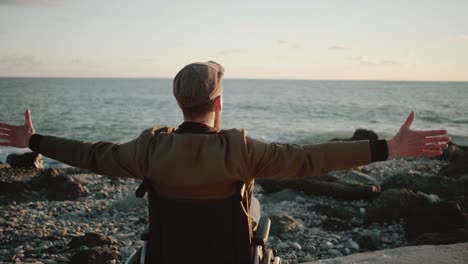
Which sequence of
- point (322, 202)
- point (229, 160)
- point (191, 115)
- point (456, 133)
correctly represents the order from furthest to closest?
point (456, 133) → point (322, 202) → point (191, 115) → point (229, 160)

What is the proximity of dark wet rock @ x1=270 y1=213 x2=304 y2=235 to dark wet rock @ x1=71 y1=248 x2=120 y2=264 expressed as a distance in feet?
8.21

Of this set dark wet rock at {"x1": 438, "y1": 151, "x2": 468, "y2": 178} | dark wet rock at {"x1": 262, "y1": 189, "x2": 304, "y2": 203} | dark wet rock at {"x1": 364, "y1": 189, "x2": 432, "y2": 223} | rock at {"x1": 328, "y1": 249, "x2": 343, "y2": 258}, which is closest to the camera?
rock at {"x1": 328, "y1": 249, "x2": 343, "y2": 258}

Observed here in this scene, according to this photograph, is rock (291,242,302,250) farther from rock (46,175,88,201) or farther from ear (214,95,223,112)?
rock (46,175,88,201)

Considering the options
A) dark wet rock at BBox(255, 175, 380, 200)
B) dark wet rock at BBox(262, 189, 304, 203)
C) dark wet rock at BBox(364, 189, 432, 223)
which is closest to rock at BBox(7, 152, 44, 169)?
dark wet rock at BBox(255, 175, 380, 200)

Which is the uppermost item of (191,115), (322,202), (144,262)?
(191,115)

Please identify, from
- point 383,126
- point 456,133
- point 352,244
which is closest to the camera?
point 352,244

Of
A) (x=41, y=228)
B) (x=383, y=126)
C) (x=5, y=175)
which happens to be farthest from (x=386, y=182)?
(x=383, y=126)

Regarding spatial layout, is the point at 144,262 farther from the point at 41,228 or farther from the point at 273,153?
the point at 41,228

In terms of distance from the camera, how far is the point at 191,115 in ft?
8.70

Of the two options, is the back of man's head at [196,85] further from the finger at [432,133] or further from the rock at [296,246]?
the rock at [296,246]

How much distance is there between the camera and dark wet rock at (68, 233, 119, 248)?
639 centimetres

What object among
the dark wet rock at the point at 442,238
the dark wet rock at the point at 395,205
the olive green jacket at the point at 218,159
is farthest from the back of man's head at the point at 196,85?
the dark wet rock at the point at 395,205

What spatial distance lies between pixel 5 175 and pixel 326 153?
44.5 ft

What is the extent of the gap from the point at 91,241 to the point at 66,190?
4.54 m
